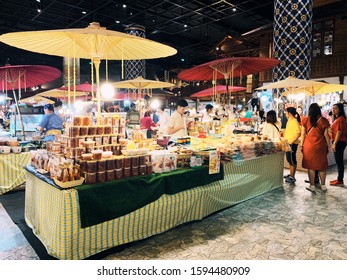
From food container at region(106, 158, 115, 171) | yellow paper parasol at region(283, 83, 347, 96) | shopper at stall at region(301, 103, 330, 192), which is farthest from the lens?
yellow paper parasol at region(283, 83, 347, 96)

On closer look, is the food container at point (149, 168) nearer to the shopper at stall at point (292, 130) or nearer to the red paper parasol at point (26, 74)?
the red paper parasol at point (26, 74)

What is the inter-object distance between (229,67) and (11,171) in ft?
16.6

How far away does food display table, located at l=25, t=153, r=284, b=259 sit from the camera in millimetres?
2777

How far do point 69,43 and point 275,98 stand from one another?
868cm

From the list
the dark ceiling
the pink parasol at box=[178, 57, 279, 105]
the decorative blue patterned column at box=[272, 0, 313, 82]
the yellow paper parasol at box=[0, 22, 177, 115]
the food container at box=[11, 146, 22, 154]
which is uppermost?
the dark ceiling

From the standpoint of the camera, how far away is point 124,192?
10.3ft

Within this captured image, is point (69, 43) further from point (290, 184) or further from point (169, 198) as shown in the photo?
point (290, 184)

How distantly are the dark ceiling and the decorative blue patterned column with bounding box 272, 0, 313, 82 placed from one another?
484cm

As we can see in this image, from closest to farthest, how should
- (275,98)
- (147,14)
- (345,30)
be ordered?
1. (275,98)
2. (345,30)
3. (147,14)

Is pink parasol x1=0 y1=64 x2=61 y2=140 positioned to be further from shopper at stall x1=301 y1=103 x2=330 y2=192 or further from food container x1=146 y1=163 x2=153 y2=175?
shopper at stall x1=301 y1=103 x2=330 y2=192

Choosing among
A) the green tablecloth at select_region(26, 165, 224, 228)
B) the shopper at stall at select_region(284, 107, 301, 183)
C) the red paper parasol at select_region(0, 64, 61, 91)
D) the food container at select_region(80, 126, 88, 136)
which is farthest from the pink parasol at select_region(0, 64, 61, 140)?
the shopper at stall at select_region(284, 107, 301, 183)

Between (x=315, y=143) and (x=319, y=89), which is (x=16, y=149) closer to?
(x=315, y=143)
